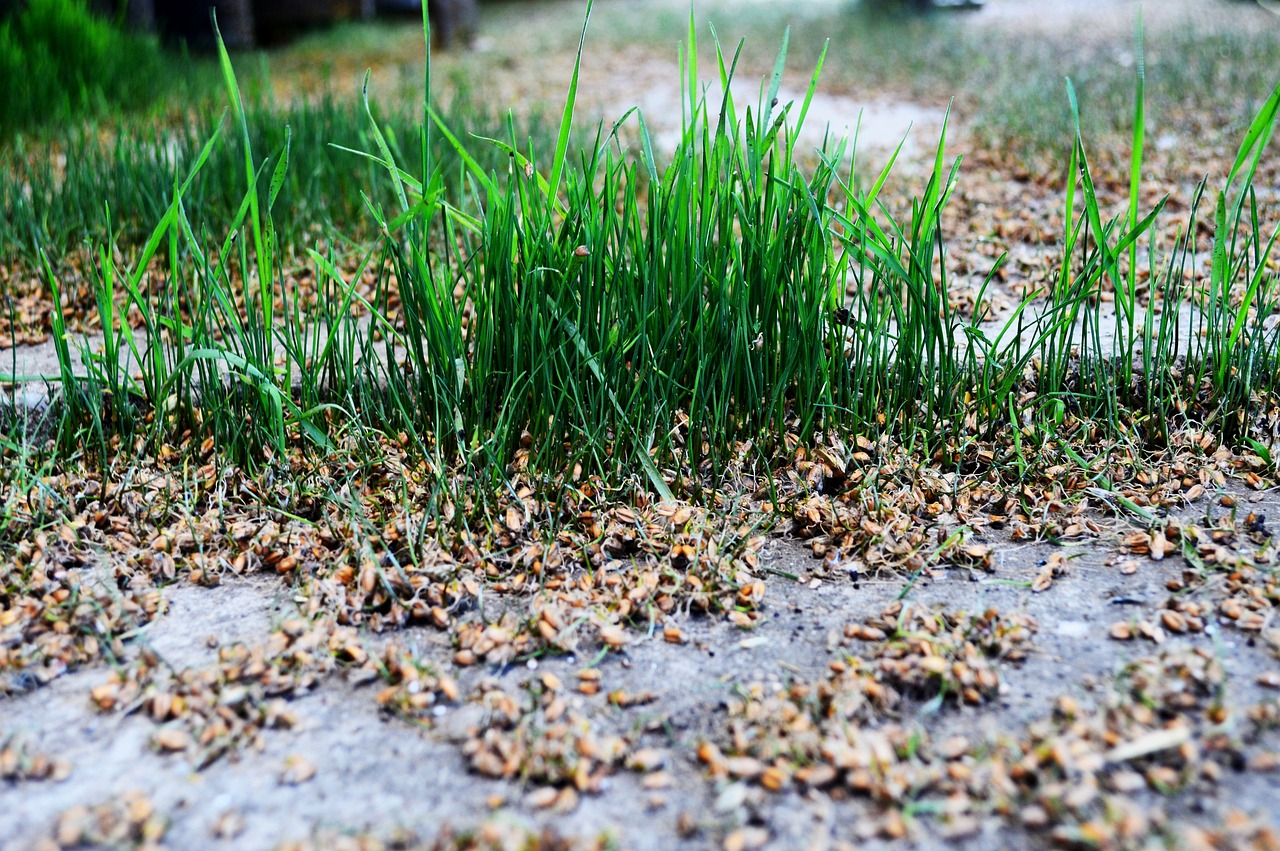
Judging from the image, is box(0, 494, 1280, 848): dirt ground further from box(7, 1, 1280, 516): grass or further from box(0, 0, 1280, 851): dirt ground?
box(7, 1, 1280, 516): grass

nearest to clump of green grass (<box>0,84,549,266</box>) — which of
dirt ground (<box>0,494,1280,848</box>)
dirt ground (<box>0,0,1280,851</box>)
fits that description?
dirt ground (<box>0,0,1280,851</box>)

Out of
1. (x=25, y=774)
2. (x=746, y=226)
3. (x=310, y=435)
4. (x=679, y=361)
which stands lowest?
(x=25, y=774)

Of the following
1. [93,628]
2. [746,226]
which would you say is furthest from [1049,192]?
[93,628]

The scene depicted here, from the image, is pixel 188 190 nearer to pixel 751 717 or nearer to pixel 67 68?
pixel 67 68

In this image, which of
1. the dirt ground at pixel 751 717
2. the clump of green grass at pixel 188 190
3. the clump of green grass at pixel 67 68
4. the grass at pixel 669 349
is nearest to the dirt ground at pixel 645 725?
the dirt ground at pixel 751 717

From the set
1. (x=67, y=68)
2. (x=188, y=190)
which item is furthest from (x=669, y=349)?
(x=67, y=68)

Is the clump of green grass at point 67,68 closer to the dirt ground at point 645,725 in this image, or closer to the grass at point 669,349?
the grass at point 669,349

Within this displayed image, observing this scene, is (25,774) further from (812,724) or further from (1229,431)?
(1229,431)
